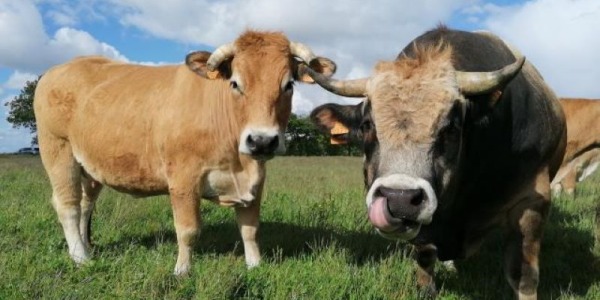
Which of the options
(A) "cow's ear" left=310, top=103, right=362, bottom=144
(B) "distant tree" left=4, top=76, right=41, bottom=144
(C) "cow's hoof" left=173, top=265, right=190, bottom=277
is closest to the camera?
(A) "cow's ear" left=310, top=103, right=362, bottom=144

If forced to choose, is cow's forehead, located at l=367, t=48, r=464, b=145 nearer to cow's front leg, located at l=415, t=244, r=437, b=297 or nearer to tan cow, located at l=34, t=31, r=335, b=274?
tan cow, located at l=34, t=31, r=335, b=274

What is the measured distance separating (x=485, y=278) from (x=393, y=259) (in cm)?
94

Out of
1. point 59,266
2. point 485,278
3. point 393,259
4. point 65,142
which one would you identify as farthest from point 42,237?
point 485,278

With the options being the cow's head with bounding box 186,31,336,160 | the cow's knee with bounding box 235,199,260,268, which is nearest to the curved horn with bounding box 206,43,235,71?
the cow's head with bounding box 186,31,336,160

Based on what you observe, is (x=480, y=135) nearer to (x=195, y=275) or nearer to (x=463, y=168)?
(x=463, y=168)

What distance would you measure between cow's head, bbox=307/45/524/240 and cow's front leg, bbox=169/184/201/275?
7.68 ft

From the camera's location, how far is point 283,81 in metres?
5.93

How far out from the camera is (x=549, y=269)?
6277 millimetres

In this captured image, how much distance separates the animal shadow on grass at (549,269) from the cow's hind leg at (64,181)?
171 inches

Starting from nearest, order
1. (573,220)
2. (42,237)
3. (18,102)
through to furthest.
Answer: (42,237)
(573,220)
(18,102)

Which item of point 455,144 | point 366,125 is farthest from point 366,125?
point 455,144

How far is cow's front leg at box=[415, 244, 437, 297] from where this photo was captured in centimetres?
557

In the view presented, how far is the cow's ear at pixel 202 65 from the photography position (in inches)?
242

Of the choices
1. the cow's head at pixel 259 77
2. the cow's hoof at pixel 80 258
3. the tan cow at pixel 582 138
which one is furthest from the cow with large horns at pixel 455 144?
the tan cow at pixel 582 138
